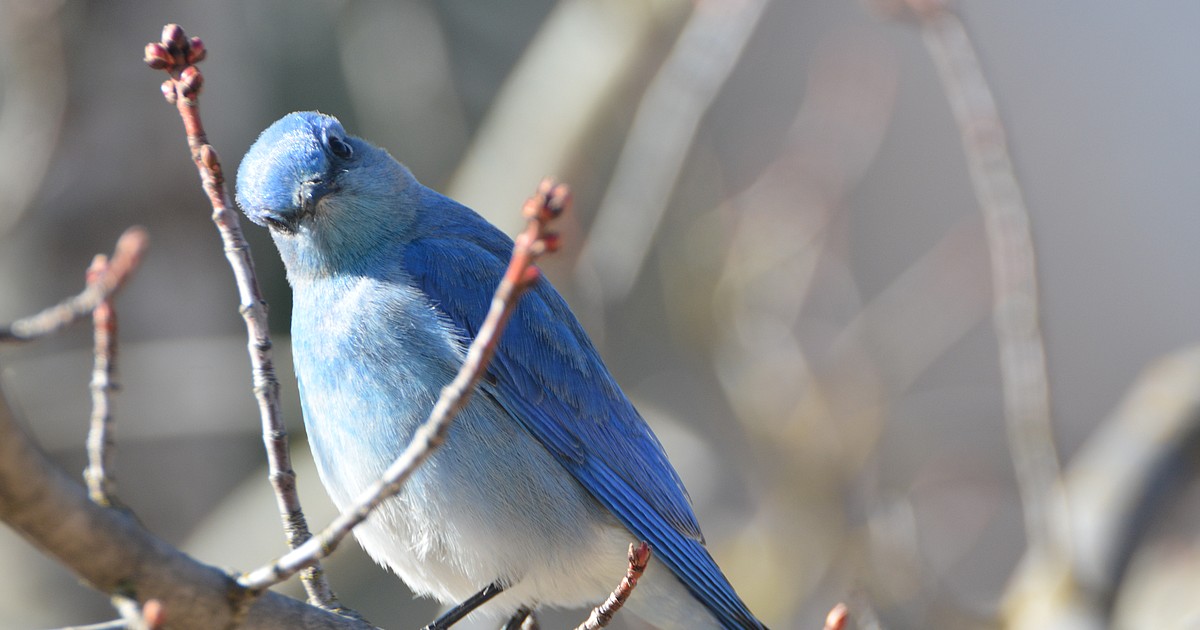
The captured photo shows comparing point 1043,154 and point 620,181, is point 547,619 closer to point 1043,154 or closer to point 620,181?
point 620,181

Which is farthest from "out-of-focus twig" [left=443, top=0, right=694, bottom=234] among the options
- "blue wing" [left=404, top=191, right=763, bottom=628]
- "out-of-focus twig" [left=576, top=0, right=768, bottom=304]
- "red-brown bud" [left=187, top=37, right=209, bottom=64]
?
"red-brown bud" [left=187, top=37, right=209, bottom=64]

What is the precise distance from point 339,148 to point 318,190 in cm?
16

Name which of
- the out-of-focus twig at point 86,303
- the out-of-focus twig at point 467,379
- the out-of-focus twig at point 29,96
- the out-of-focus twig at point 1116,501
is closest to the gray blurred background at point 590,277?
the out-of-focus twig at point 29,96

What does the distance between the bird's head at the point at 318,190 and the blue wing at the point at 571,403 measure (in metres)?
0.15

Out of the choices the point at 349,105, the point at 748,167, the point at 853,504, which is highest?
the point at 748,167

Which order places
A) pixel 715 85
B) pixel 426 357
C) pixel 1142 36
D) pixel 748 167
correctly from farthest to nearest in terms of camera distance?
pixel 1142 36 < pixel 748 167 < pixel 715 85 < pixel 426 357

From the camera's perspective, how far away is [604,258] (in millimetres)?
5688

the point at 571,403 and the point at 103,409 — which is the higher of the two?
the point at 571,403

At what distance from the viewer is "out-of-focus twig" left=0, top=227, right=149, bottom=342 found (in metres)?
1.64

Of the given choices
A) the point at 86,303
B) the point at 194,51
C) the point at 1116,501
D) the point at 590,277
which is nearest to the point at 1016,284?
the point at 1116,501

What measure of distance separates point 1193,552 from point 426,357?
159 inches

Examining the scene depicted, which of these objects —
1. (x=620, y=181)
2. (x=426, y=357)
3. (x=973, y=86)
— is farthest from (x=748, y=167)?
(x=426, y=357)

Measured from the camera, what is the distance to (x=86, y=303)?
66.6 inches

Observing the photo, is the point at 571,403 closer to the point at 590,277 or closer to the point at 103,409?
the point at 103,409
